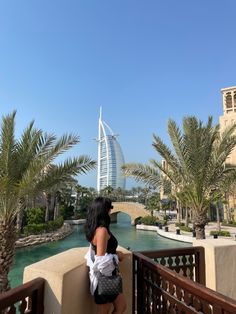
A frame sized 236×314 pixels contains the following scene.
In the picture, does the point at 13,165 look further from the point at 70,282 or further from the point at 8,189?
the point at 70,282

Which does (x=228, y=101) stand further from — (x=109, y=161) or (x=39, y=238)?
(x=109, y=161)

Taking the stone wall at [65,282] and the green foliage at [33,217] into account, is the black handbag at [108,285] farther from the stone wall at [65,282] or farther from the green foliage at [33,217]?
the green foliage at [33,217]

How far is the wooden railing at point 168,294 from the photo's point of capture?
1.92 metres

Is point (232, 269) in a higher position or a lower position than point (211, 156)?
lower

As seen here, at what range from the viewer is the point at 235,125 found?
1055cm

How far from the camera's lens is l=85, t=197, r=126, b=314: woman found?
259 cm

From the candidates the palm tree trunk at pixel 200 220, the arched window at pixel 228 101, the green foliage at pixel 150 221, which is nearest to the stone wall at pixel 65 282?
the palm tree trunk at pixel 200 220

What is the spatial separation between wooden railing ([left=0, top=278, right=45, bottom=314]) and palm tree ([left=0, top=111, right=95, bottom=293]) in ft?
17.0

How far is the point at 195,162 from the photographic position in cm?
1016

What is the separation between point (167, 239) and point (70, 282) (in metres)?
27.3

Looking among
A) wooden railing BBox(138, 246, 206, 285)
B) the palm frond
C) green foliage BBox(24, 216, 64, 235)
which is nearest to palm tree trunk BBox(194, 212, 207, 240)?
the palm frond

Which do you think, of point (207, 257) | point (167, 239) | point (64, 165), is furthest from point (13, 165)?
point (167, 239)

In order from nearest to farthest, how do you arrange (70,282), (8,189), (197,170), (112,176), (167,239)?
1. (70,282)
2. (8,189)
3. (197,170)
4. (167,239)
5. (112,176)

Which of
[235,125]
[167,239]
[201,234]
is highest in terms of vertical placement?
[235,125]
